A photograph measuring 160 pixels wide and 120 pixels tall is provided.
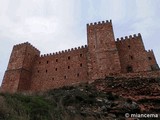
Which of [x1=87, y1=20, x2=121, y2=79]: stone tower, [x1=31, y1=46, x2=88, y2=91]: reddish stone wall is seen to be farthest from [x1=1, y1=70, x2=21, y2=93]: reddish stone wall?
[x1=87, y1=20, x2=121, y2=79]: stone tower

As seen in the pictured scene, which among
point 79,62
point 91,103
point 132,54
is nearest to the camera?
point 91,103

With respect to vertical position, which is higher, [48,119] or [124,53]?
[124,53]

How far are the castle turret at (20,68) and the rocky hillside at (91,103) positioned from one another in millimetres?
20282

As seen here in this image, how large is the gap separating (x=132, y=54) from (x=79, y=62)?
818cm

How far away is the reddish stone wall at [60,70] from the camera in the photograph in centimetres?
2784

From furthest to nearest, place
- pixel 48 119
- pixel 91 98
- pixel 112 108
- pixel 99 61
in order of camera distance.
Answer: pixel 99 61 → pixel 91 98 → pixel 112 108 → pixel 48 119

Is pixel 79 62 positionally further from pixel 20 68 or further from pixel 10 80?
pixel 10 80

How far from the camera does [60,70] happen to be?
29.5m

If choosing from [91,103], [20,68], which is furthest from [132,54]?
[20,68]

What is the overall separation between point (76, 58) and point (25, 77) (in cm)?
923

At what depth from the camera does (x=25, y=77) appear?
30375 mm

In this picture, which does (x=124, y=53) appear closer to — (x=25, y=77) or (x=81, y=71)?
(x=81, y=71)

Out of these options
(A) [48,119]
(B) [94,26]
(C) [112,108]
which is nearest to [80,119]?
(A) [48,119]

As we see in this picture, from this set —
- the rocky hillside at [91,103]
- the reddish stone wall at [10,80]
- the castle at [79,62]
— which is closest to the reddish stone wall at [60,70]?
the castle at [79,62]
